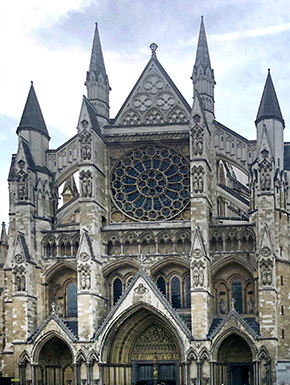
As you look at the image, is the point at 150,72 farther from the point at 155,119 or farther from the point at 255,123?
the point at 255,123

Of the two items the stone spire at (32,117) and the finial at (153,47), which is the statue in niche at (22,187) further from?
the finial at (153,47)

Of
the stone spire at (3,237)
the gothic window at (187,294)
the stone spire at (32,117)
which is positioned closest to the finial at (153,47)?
the stone spire at (32,117)

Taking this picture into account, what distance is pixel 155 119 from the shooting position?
41.2m

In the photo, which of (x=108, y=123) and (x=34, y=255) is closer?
(x=34, y=255)

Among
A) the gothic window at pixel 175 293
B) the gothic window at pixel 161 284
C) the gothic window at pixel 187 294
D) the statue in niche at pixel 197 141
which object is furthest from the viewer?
the gothic window at pixel 161 284

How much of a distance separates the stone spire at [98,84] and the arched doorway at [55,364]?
1339 cm

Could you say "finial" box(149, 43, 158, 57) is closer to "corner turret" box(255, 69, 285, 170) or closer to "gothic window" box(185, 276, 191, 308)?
"corner turret" box(255, 69, 285, 170)

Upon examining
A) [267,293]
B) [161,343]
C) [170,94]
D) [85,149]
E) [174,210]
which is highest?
[170,94]

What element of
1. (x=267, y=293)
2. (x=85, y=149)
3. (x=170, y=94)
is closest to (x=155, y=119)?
(x=170, y=94)

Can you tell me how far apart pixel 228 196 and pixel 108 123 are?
8339mm

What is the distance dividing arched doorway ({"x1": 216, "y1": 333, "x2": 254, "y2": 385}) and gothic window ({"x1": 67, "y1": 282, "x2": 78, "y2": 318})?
8.49m

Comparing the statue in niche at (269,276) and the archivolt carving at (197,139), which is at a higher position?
the archivolt carving at (197,139)

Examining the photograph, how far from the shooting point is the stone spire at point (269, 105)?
38.3 meters

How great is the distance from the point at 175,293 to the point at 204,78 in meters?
12.3
